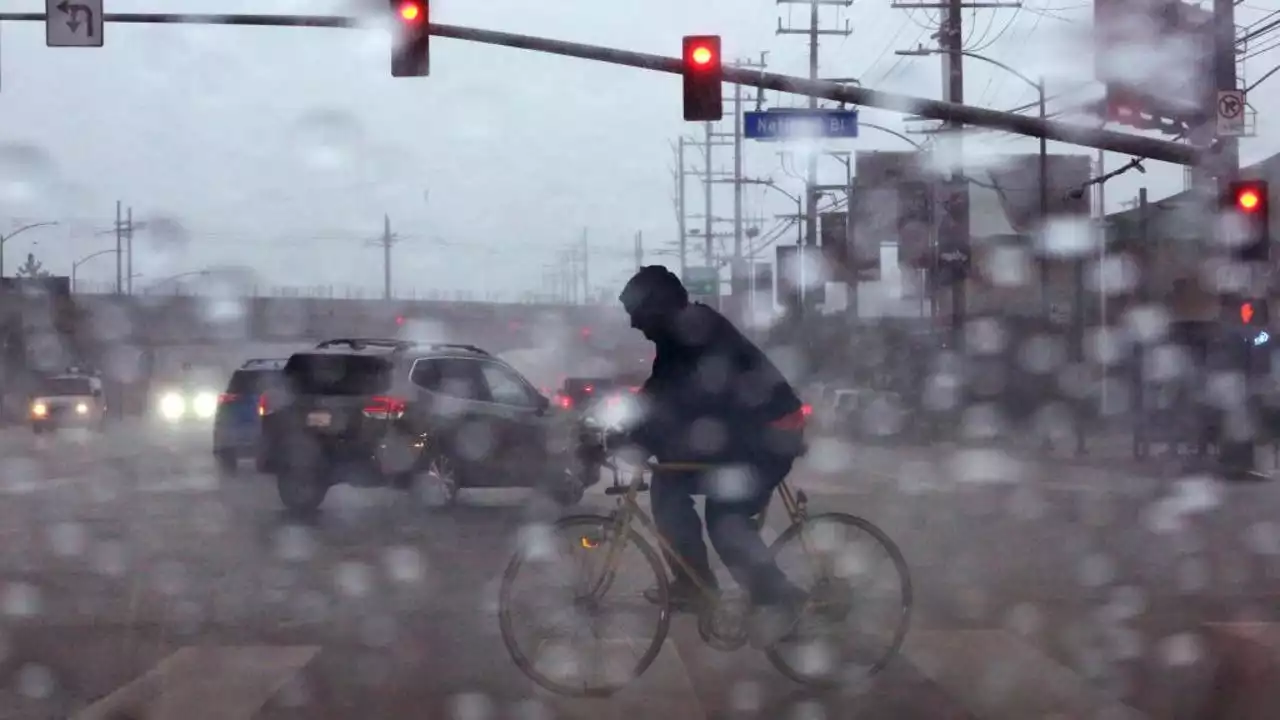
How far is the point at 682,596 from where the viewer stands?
7.45m

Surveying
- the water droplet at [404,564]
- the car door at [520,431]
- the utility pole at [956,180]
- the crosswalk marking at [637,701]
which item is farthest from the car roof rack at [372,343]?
the utility pole at [956,180]

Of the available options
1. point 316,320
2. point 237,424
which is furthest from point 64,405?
point 316,320

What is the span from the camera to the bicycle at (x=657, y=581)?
7.41 m

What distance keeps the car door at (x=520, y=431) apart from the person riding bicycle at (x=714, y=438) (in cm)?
1049

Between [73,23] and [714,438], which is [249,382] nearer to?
[73,23]

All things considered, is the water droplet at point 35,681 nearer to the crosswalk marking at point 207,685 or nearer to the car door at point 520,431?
the crosswalk marking at point 207,685

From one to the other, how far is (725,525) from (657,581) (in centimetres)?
42

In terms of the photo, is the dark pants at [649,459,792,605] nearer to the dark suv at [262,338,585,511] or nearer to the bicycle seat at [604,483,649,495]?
the bicycle seat at [604,483,649,495]

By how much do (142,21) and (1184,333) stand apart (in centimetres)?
2427

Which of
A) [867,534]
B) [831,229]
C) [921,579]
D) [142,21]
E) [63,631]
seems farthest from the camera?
[831,229]

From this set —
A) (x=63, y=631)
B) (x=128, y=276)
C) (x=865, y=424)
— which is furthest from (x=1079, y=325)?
(x=128, y=276)

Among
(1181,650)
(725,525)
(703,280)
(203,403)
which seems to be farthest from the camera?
(703,280)

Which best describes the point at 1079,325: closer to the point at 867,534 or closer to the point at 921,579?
the point at 921,579

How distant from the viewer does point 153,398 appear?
69.9 metres
